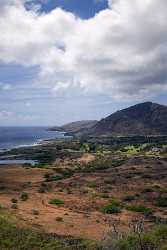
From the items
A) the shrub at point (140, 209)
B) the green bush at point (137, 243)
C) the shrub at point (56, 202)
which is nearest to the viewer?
the green bush at point (137, 243)

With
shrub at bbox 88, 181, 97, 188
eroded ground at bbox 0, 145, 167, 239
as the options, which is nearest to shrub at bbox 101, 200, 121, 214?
eroded ground at bbox 0, 145, 167, 239

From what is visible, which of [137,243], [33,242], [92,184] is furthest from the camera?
[92,184]

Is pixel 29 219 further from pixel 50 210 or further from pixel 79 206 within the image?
pixel 79 206

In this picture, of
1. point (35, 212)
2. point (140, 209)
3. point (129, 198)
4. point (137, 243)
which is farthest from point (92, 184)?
point (137, 243)

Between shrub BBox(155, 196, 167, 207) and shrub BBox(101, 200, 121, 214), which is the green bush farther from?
shrub BBox(155, 196, 167, 207)

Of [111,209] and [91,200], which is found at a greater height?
[111,209]

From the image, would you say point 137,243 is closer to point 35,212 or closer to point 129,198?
point 35,212

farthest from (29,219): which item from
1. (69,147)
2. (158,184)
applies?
(69,147)

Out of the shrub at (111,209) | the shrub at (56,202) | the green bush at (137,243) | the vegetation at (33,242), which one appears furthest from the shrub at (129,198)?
the green bush at (137,243)

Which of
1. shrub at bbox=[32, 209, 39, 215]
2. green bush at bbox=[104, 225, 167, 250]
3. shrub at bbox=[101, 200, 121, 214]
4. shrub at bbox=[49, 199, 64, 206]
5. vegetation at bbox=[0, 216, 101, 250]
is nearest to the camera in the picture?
green bush at bbox=[104, 225, 167, 250]

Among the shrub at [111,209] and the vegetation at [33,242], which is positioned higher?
the vegetation at [33,242]

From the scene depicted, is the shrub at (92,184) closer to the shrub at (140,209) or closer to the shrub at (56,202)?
the shrub at (56,202)

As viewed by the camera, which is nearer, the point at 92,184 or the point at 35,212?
the point at 35,212
